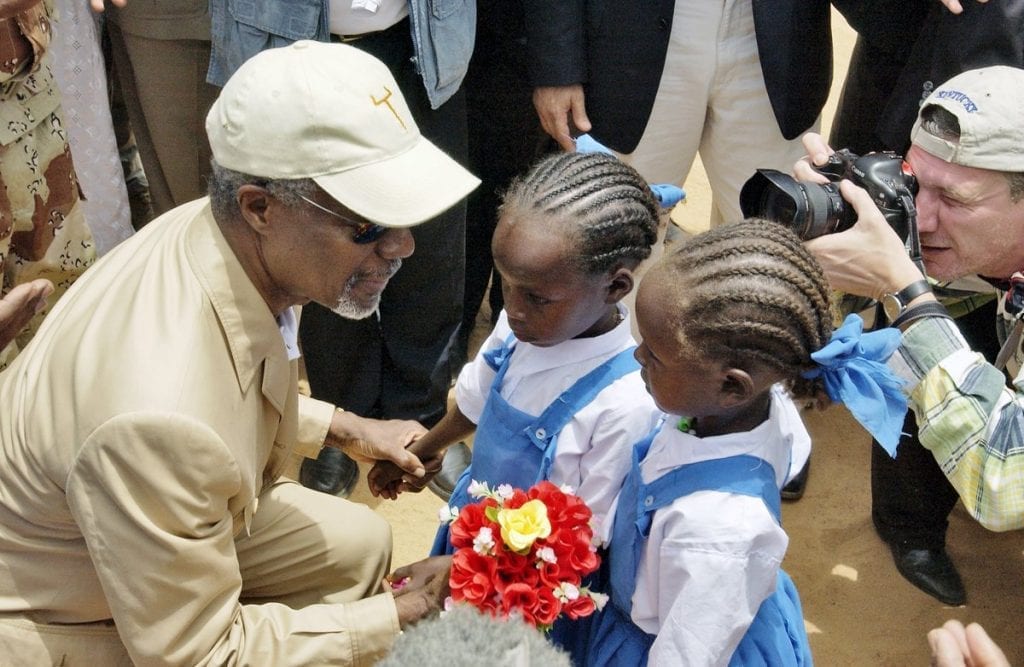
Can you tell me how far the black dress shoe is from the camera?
395cm

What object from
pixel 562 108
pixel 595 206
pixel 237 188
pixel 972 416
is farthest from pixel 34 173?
pixel 972 416

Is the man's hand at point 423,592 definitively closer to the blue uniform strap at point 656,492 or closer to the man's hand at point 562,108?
the blue uniform strap at point 656,492

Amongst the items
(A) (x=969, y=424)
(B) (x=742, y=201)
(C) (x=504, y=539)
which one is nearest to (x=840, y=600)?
(A) (x=969, y=424)

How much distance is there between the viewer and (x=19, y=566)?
2.42m

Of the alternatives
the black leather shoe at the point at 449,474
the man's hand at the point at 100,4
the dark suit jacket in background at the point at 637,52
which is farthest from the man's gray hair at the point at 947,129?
the man's hand at the point at 100,4

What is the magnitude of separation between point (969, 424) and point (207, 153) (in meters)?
2.94

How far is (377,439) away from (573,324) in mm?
865

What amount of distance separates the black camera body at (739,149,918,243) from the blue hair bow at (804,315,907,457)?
0.53 meters

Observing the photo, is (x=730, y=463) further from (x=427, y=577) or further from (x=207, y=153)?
(x=207, y=153)

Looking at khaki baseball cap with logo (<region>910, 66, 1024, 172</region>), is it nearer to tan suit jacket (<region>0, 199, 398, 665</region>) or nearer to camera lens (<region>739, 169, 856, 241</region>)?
camera lens (<region>739, 169, 856, 241</region>)

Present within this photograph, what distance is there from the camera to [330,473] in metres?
4.25

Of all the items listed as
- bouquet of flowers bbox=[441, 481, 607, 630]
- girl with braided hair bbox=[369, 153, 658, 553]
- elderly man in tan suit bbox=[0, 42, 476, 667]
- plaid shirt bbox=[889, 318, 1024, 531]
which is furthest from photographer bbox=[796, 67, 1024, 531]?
elderly man in tan suit bbox=[0, 42, 476, 667]

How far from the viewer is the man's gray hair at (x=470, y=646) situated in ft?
4.52

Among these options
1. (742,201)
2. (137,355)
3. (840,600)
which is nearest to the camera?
(137,355)
